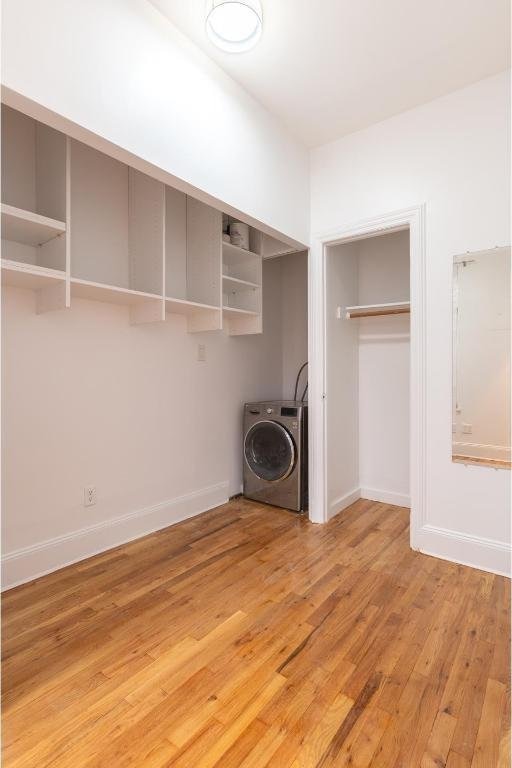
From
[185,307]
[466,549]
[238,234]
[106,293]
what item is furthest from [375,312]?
[106,293]

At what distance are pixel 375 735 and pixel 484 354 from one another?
1.84m

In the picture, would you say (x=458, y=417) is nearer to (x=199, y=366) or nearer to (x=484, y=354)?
(x=484, y=354)

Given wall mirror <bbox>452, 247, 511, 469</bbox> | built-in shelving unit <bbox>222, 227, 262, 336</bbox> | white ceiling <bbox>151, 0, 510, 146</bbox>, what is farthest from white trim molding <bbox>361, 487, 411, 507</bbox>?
white ceiling <bbox>151, 0, 510, 146</bbox>

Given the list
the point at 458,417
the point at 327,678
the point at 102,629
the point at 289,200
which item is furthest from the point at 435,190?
the point at 102,629

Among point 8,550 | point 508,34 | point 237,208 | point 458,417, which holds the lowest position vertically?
point 8,550

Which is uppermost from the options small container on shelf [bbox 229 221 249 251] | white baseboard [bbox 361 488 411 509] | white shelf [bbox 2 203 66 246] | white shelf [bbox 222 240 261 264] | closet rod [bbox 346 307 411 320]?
small container on shelf [bbox 229 221 249 251]

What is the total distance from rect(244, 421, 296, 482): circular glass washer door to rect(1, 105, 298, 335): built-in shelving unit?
82cm

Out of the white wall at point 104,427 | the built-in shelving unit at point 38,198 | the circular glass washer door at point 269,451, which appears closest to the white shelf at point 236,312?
the white wall at point 104,427

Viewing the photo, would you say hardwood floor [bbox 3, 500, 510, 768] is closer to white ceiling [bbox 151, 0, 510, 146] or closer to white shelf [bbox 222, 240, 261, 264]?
white shelf [bbox 222, 240, 261, 264]

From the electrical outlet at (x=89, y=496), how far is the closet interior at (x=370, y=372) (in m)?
1.68

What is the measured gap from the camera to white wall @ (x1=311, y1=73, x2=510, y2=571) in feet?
7.14

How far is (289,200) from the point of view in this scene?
2.65 m

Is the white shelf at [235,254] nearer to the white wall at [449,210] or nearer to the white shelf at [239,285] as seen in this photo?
the white shelf at [239,285]

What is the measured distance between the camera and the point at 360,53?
6.65 feet
